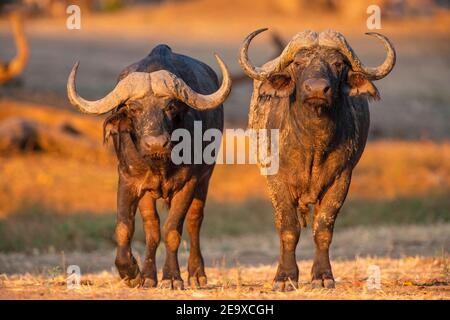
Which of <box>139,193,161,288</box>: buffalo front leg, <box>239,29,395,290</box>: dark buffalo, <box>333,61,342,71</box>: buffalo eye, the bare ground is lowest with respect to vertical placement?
the bare ground

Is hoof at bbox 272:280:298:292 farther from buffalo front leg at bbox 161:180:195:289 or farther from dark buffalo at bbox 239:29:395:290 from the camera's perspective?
buffalo front leg at bbox 161:180:195:289

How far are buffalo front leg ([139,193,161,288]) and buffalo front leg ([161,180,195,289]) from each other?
14 cm

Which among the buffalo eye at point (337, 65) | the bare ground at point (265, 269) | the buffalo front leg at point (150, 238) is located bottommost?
the bare ground at point (265, 269)

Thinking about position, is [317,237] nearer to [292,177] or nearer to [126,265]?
[292,177]

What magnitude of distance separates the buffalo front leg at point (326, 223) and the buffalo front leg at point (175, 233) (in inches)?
51.4

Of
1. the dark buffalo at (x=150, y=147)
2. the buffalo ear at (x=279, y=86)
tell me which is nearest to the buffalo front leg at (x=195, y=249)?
the dark buffalo at (x=150, y=147)

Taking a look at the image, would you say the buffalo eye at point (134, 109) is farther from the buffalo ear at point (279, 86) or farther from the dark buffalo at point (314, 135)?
the buffalo ear at point (279, 86)

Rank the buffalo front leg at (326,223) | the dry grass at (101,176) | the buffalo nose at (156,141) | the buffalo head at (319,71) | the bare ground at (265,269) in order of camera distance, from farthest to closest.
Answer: the dry grass at (101,176), the buffalo front leg at (326,223), the buffalo nose at (156,141), the buffalo head at (319,71), the bare ground at (265,269)

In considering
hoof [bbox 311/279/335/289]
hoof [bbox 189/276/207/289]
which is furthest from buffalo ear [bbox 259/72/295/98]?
hoof [bbox 189/276/207/289]

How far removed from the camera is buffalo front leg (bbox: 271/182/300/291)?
11.0 m

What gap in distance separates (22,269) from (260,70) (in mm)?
4777

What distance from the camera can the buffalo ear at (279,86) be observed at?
11133 mm

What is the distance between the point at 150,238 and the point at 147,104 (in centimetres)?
138
